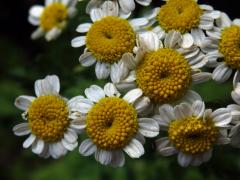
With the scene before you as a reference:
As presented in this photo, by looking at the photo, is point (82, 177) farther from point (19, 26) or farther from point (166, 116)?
point (19, 26)

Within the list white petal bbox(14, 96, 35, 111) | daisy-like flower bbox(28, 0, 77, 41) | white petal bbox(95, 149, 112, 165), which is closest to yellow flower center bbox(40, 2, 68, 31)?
daisy-like flower bbox(28, 0, 77, 41)

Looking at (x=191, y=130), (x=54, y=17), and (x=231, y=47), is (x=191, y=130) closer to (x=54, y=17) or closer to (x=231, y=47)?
(x=231, y=47)

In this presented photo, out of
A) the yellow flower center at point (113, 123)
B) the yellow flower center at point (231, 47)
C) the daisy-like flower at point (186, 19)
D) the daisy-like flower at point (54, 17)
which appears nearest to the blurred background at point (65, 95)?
the daisy-like flower at point (54, 17)

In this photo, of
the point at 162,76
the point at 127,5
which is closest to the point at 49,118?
the point at 162,76

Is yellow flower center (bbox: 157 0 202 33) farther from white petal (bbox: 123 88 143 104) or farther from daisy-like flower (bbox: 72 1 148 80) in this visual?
white petal (bbox: 123 88 143 104)

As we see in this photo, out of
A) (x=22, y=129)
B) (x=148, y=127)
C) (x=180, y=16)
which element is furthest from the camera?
(x=22, y=129)

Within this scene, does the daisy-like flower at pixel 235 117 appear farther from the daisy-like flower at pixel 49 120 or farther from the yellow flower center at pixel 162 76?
the daisy-like flower at pixel 49 120

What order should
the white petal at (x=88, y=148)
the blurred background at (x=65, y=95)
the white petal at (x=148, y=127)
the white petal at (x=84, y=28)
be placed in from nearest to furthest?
the white petal at (x=148, y=127)
the white petal at (x=88, y=148)
the white petal at (x=84, y=28)
the blurred background at (x=65, y=95)
